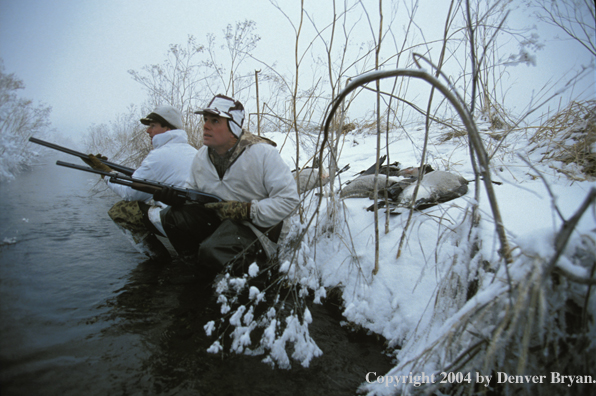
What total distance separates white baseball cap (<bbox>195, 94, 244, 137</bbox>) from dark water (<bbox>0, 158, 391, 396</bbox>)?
1.30 meters

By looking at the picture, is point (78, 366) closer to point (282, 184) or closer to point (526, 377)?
point (282, 184)

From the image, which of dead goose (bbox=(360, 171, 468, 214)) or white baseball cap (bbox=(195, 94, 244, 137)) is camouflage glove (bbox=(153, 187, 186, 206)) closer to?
white baseball cap (bbox=(195, 94, 244, 137))

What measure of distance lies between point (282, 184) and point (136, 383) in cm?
152

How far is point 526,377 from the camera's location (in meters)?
0.85

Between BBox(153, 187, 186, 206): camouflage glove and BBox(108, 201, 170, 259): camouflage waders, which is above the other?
BBox(153, 187, 186, 206): camouflage glove

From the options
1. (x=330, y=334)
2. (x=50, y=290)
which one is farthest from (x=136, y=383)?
(x=50, y=290)

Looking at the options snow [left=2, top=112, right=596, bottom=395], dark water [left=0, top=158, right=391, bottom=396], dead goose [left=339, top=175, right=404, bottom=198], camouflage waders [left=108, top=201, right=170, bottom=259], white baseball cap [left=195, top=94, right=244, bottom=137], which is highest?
white baseball cap [left=195, top=94, right=244, bottom=137]

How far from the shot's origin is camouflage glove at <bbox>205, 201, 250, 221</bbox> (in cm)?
232

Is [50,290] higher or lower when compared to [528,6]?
lower

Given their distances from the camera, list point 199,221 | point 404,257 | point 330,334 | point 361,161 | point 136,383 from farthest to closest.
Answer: point 361,161 < point 199,221 < point 404,257 < point 330,334 < point 136,383

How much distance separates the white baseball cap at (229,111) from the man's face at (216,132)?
0.04m

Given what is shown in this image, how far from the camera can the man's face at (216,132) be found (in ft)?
7.78

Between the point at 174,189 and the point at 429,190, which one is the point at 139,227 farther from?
the point at 429,190

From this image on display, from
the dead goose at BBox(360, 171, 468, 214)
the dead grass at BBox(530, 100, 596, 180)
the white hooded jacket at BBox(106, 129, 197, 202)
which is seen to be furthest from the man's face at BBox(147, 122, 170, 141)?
the dead grass at BBox(530, 100, 596, 180)
